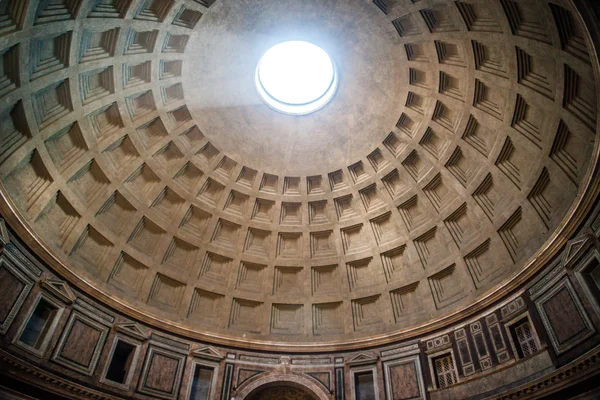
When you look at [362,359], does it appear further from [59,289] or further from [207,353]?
[59,289]

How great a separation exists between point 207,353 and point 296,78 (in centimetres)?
1583

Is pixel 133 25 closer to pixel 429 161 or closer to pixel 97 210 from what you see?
pixel 97 210

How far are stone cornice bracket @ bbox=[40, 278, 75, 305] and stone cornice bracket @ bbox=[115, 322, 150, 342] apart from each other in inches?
92.0

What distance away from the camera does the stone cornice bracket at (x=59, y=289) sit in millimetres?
16391

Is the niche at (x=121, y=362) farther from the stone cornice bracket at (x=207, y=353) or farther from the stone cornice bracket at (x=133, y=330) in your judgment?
the stone cornice bracket at (x=207, y=353)

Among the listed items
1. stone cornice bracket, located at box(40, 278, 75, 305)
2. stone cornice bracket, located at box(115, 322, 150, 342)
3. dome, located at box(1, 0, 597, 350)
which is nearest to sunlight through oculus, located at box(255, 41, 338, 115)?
dome, located at box(1, 0, 597, 350)

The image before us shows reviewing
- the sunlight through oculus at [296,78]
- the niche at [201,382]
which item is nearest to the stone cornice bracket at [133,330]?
the niche at [201,382]

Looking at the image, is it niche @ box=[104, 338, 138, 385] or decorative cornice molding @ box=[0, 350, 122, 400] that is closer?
decorative cornice molding @ box=[0, 350, 122, 400]

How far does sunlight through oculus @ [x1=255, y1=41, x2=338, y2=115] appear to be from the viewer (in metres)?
22.8

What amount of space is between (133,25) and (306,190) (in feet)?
39.0

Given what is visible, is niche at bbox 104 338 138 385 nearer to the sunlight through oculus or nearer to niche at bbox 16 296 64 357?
niche at bbox 16 296 64 357

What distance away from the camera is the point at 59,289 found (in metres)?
16.9

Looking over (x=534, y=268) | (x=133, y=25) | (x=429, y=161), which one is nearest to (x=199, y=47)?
(x=133, y=25)

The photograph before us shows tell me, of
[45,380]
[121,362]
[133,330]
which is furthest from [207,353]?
[45,380]
